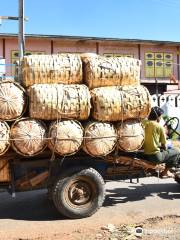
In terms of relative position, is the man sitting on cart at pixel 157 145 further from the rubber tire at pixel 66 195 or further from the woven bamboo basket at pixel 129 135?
the rubber tire at pixel 66 195

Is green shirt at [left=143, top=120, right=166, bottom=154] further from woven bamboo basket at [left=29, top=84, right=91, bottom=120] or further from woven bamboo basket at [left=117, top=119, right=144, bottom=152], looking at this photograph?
woven bamboo basket at [left=29, top=84, right=91, bottom=120]

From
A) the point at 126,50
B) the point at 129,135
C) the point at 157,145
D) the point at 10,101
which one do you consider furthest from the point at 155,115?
the point at 126,50

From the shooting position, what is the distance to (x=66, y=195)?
6297 millimetres

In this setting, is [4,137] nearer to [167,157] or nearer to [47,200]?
[47,200]

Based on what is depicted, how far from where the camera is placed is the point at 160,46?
88.3ft

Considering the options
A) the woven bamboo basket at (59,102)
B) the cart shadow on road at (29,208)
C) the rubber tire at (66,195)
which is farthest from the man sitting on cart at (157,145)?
the cart shadow on road at (29,208)

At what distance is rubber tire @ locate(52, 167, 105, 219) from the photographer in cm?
622

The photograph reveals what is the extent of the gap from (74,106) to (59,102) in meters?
0.23

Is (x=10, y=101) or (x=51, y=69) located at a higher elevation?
(x=51, y=69)

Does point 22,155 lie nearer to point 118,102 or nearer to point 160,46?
point 118,102

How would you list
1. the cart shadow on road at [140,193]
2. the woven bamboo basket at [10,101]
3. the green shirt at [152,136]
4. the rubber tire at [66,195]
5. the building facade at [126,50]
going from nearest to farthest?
the woven bamboo basket at [10,101]
the rubber tire at [66,195]
the green shirt at [152,136]
the cart shadow on road at [140,193]
the building facade at [126,50]

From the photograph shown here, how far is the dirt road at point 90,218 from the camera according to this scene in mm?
5742

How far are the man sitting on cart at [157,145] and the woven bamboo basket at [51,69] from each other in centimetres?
153

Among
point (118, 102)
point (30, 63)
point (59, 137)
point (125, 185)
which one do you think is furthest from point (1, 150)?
point (125, 185)
